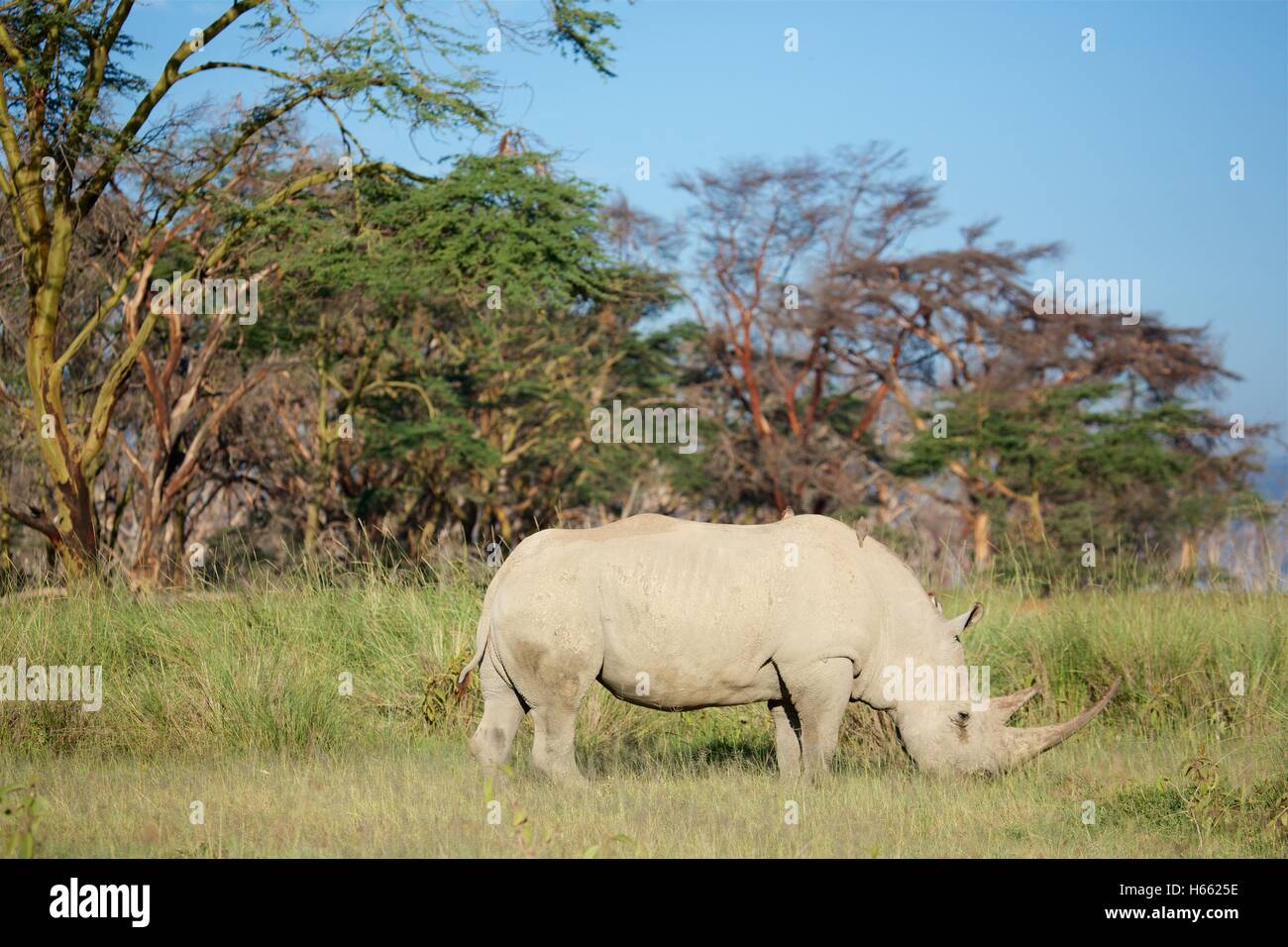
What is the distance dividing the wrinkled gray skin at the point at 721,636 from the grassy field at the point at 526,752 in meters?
0.27

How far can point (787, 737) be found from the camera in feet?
24.5

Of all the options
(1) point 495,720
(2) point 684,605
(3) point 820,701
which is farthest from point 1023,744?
(1) point 495,720

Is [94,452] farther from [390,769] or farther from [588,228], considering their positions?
[390,769]

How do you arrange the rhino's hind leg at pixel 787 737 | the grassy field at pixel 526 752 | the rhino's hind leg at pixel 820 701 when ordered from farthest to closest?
1. the rhino's hind leg at pixel 787 737
2. the rhino's hind leg at pixel 820 701
3. the grassy field at pixel 526 752

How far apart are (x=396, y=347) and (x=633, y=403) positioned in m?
6.40

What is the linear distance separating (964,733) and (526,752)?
2539 millimetres

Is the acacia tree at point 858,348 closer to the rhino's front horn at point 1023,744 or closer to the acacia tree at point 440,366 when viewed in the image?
the acacia tree at point 440,366

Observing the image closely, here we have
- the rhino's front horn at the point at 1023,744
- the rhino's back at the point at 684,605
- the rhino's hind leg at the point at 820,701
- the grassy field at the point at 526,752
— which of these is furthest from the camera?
the rhino's front horn at the point at 1023,744

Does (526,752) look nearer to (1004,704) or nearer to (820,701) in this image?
(820,701)

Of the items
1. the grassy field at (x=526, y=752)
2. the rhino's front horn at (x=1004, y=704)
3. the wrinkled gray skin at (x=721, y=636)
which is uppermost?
the wrinkled gray skin at (x=721, y=636)

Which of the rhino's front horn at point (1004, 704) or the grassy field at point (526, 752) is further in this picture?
the rhino's front horn at point (1004, 704)

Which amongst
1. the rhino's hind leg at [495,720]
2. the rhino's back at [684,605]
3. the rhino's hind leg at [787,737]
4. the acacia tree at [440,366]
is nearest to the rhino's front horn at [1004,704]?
the rhino's back at [684,605]

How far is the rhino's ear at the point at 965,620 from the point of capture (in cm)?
703

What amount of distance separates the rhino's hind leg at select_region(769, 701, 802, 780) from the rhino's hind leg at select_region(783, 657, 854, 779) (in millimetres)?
320
